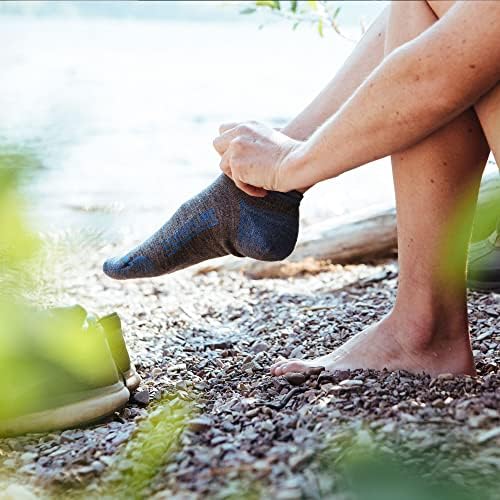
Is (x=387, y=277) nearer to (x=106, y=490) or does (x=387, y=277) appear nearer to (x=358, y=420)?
(x=358, y=420)

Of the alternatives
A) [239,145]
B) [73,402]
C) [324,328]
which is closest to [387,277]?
[324,328]

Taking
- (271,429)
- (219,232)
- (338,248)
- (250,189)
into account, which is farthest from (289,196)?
(338,248)

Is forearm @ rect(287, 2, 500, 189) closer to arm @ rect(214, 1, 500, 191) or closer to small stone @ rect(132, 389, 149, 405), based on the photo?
arm @ rect(214, 1, 500, 191)

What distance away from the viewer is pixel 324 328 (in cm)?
217

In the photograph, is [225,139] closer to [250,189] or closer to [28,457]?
[250,189]

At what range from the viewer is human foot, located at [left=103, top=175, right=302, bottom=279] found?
5.64ft

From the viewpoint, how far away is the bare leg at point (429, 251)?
4.69 feet

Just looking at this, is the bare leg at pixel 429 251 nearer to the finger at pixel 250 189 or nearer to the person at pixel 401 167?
the person at pixel 401 167

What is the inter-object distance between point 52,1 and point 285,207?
46.6 inches

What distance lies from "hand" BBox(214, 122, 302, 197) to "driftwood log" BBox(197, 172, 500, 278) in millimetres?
1583

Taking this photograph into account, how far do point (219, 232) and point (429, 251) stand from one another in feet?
1.61

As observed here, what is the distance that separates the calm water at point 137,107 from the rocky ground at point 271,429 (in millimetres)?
277

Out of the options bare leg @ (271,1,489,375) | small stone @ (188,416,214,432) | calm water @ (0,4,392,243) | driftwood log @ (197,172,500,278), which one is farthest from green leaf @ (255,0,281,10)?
small stone @ (188,416,214,432)

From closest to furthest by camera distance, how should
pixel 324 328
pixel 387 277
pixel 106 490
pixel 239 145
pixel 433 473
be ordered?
pixel 433 473
pixel 106 490
pixel 239 145
pixel 324 328
pixel 387 277
